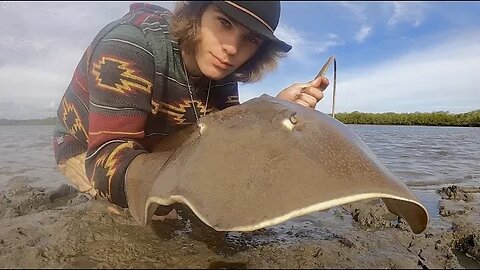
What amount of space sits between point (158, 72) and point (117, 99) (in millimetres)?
452

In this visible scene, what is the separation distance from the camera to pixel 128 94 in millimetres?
2719

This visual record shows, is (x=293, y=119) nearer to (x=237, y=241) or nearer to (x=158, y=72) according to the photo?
(x=237, y=241)

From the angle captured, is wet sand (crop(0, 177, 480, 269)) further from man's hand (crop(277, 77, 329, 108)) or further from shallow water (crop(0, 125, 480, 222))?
man's hand (crop(277, 77, 329, 108))

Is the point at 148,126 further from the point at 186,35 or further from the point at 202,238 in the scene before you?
the point at 202,238

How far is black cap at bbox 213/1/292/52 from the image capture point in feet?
8.13

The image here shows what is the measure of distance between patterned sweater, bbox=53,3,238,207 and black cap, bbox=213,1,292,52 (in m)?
0.68

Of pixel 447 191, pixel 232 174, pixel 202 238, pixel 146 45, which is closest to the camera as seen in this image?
pixel 232 174

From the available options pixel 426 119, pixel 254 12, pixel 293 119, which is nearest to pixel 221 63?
pixel 254 12

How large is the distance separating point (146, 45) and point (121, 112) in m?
0.56

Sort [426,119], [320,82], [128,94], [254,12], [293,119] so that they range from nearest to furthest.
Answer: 1. [293,119]
2. [254,12]
3. [128,94]
4. [320,82]
5. [426,119]

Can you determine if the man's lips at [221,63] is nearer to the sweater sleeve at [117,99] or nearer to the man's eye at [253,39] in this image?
the man's eye at [253,39]

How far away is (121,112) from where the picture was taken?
2.66 meters

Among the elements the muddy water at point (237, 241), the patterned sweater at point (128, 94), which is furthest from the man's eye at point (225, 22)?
the muddy water at point (237, 241)

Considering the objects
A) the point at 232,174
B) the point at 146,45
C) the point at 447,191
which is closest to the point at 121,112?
the point at 146,45
